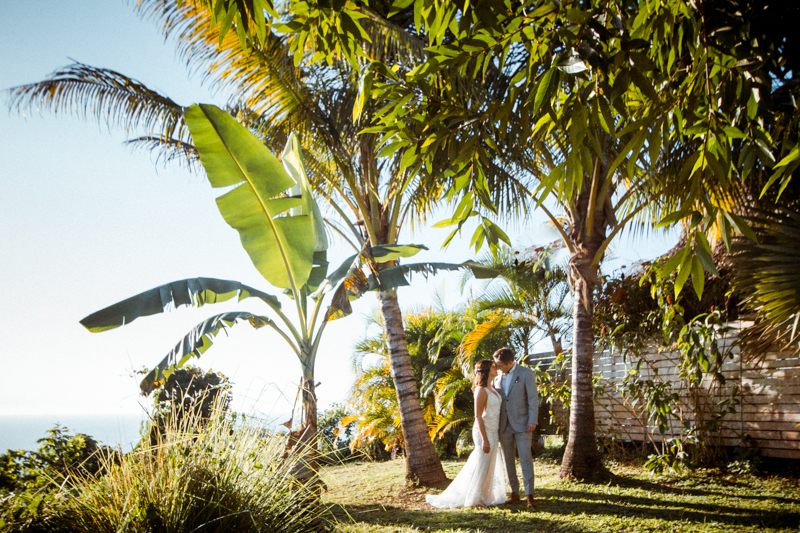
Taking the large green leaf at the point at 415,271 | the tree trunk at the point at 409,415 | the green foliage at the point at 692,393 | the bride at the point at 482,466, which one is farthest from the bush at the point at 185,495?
the green foliage at the point at 692,393

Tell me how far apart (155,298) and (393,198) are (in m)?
3.96

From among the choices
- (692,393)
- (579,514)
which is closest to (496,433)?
(579,514)

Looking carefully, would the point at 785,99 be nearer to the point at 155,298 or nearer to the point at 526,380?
the point at 526,380

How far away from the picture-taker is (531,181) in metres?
8.70

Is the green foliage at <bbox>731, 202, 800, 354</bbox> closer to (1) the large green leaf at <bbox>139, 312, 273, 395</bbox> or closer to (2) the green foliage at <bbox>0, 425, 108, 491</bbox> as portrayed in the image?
(1) the large green leaf at <bbox>139, 312, 273, 395</bbox>

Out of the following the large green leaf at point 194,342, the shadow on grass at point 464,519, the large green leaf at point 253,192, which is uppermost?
the large green leaf at point 253,192

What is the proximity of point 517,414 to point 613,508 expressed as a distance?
1.34 metres

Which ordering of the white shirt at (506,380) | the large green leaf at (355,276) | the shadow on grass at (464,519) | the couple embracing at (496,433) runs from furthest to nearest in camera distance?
the white shirt at (506,380)
the couple embracing at (496,433)
the large green leaf at (355,276)
the shadow on grass at (464,519)

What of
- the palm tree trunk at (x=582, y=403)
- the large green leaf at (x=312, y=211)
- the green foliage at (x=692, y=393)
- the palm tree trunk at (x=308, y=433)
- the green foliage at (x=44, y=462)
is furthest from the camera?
the palm tree trunk at (x=582, y=403)

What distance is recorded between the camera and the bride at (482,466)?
6.16 meters

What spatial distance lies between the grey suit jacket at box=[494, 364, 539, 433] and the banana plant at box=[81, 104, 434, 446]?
6.04ft

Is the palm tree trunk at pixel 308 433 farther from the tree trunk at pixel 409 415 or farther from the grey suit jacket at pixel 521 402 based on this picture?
the grey suit jacket at pixel 521 402

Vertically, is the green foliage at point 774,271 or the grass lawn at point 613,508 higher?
the green foliage at point 774,271

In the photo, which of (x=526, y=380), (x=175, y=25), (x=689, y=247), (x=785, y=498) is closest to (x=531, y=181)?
(x=526, y=380)
